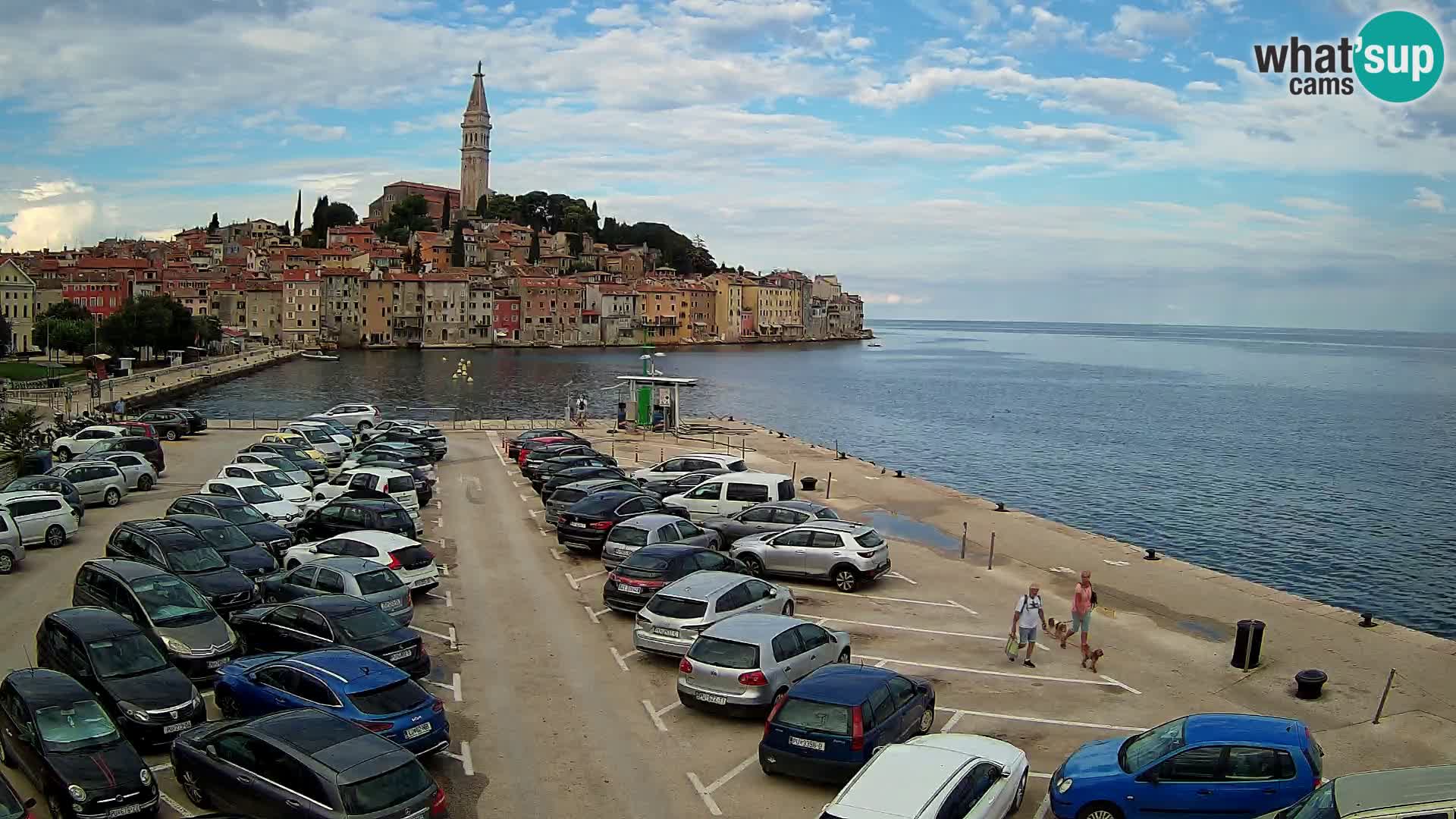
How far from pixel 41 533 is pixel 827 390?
92332 mm

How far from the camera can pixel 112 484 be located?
27016 millimetres

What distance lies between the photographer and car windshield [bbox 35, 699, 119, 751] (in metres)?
9.77

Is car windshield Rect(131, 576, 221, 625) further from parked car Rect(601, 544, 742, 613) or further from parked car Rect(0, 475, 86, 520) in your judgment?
parked car Rect(0, 475, 86, 520)

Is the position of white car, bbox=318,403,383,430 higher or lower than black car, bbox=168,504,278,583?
lower

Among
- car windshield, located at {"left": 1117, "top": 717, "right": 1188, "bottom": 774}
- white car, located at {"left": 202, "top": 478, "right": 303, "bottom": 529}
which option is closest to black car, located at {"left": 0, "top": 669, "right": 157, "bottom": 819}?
car windshield, located at {"left": 1117, "top": 717, "right": 1188, "bottom": 774}

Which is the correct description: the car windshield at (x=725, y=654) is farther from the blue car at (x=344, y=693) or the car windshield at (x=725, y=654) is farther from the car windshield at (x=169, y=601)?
the car windshield at (x=169, y=601)

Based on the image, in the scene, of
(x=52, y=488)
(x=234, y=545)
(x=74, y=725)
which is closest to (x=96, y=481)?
(x=52, y=488)

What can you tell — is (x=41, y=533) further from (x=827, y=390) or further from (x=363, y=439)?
(x=827, y=390)

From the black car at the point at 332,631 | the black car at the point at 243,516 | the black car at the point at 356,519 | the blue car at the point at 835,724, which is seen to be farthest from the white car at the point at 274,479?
the blue car at the point at 835,724

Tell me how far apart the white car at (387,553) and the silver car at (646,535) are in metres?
3.06

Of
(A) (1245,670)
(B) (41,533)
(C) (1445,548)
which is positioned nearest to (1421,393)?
(C) (1445,548)

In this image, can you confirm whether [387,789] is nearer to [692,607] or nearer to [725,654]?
[725,654]

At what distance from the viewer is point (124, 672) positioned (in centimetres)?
1160

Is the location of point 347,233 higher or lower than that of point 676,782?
higher
